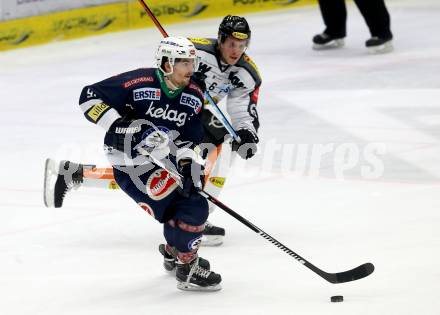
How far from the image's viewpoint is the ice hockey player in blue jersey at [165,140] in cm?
548

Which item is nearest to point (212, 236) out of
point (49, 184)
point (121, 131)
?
point (49, 184)

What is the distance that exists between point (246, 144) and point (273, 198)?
1221mm

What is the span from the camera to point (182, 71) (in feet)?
18.1

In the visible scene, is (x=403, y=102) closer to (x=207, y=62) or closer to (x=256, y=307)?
(x=207, y=62)

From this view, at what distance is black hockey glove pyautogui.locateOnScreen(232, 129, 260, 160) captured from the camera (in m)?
6.31

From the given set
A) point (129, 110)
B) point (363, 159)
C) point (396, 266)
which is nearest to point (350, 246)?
point (396, 266)

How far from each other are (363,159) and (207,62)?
2.18 meters

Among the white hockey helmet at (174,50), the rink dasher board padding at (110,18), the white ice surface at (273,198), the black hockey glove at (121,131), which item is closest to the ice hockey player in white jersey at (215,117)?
the white ice surface at (273,198)

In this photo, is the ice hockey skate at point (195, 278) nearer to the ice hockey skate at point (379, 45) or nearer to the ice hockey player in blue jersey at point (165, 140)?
the ice hockey player in blue jersey at point (165, 140)

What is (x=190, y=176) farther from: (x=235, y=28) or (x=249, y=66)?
(x=249, y=66)

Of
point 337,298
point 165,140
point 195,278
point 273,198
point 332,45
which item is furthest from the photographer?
point 332,45

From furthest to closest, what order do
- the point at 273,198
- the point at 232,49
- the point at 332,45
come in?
the point at 332,45 → the point at 273,198 → the point at 232,49

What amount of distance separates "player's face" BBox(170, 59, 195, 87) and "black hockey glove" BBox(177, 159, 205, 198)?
0.42 metres

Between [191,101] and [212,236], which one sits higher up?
[191,101]
